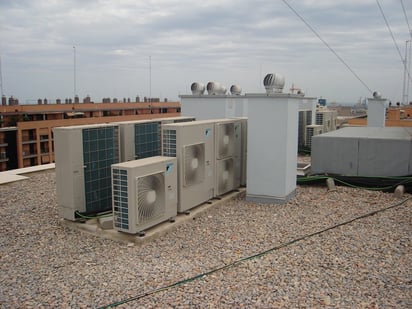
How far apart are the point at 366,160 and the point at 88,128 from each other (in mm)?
6636

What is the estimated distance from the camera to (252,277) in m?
4.78

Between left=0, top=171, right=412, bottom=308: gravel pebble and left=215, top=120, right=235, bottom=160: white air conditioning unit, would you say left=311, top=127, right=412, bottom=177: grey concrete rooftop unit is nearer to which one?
left=0, top=171, right=412, bottom=308: gravel pebble

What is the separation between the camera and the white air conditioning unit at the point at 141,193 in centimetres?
585

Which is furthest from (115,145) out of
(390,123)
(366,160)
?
(390,123)

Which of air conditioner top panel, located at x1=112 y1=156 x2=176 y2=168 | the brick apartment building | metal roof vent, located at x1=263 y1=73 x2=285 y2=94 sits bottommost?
the brick apartment building

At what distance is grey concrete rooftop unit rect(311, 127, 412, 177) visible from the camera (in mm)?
9422

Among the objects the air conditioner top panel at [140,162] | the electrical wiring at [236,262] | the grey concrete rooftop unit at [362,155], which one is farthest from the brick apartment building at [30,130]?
the electrical wiring at [236,262]

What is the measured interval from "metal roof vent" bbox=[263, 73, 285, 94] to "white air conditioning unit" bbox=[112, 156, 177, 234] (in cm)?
271

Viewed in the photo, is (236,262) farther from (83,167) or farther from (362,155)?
(362,155)

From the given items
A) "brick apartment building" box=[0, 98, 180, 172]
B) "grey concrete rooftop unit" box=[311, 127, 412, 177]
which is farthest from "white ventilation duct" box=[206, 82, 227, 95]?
"brick apartment building" box=[0, 98, 180, 172]

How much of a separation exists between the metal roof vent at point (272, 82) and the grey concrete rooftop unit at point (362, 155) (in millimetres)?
2718

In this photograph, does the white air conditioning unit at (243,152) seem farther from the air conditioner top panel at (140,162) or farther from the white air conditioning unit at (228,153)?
the air conditioner top panel at (140,162)

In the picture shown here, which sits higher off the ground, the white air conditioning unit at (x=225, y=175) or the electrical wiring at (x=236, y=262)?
the white air conditioning unit at (x=225, y=175)

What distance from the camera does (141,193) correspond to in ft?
19.6
